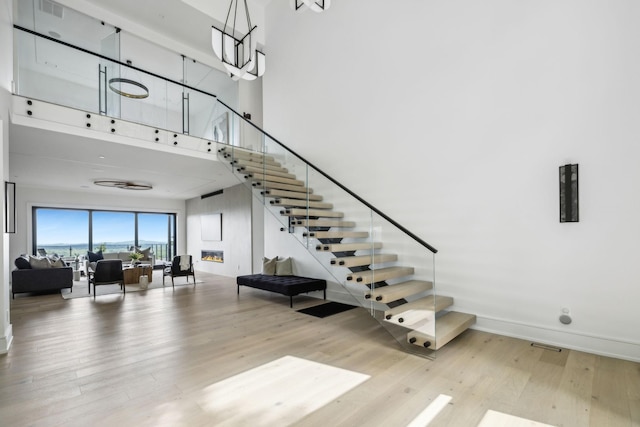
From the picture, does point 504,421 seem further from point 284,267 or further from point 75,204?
point 75,204

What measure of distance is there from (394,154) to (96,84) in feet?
18.1

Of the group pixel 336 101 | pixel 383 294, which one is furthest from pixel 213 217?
pixel 383 294

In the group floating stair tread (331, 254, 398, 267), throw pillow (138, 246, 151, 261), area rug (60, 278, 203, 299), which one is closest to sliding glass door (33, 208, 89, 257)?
throw pillow (138, 246, 151, 261)

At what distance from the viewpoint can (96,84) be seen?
223 inches

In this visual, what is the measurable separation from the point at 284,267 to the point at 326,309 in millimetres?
1778

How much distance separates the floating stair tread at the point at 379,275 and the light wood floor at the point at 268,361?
29.6 inches

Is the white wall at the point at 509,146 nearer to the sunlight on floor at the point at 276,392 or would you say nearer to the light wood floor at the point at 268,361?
the light wood floor at the point at 268,361

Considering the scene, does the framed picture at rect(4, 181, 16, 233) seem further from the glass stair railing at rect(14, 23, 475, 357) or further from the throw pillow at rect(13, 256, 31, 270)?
the throw pillow at rect(13, 256, 31, 270)

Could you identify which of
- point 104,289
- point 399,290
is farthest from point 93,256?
point 399,290

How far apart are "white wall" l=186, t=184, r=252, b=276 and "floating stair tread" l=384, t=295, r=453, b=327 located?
19.0 ft

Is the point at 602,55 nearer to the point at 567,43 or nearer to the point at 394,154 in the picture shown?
the point at 567,43

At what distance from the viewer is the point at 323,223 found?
5.28 meters

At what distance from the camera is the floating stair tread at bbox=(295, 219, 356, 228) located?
17.0 ft

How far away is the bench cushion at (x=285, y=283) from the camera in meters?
5.80
